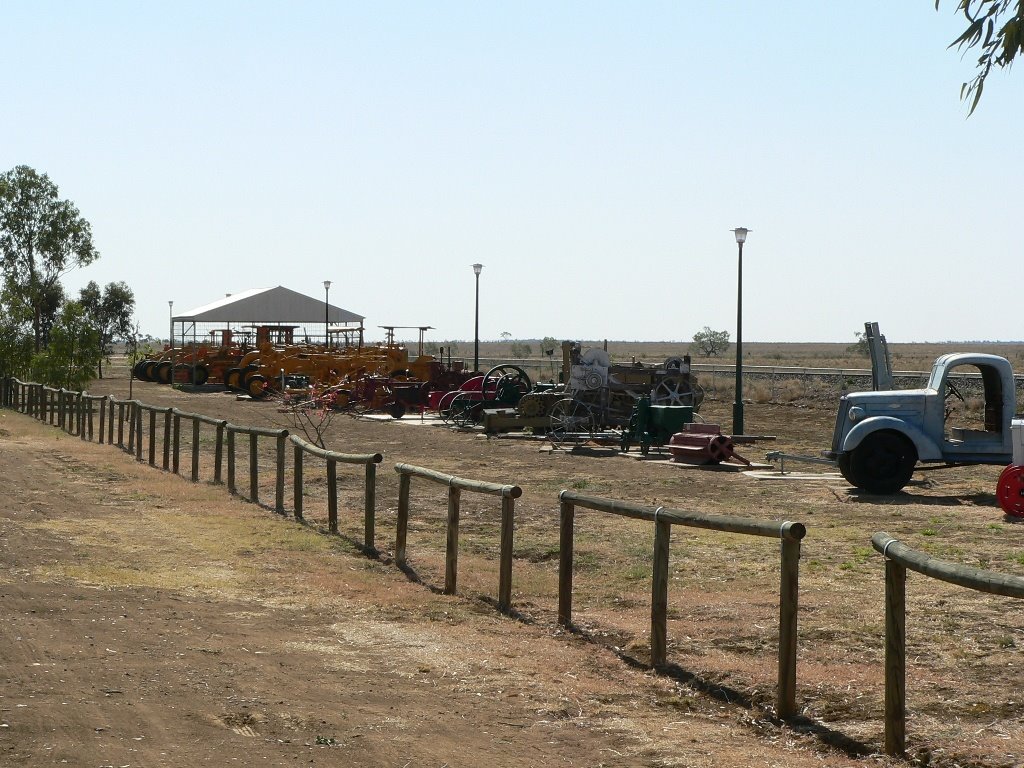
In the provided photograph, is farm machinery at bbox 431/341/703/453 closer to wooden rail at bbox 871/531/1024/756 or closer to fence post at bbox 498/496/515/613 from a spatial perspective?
fence post at bbox 498/496/515/613

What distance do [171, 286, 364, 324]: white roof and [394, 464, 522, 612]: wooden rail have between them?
5136 cm

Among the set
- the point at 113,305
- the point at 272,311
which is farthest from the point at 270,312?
the point at 113,305

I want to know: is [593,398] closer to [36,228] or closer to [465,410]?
[465,410]

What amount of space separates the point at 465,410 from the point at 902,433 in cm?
1600

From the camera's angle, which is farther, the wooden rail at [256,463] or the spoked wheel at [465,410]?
the spoked wheel at [465,410]

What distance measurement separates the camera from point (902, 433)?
680 inches

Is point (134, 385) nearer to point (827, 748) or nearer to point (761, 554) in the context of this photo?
point (761, 554)

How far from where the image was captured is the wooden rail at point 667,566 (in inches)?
257

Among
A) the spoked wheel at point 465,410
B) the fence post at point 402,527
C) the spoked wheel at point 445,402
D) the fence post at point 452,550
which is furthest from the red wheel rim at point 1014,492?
the spoked wheel at point 445,402

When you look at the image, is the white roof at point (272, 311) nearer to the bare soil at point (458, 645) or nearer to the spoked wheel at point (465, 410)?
the spoked wheel at point (465, 410)

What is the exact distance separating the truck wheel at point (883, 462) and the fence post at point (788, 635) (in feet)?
36.3

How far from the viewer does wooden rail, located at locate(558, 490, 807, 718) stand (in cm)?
654

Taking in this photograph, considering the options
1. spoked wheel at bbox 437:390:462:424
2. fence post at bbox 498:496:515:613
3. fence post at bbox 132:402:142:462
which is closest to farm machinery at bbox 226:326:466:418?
spoked wheel at bbox 437:390:462:424

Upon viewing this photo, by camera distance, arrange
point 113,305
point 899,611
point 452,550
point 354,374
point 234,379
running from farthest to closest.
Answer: point 113,305 < point 234,379 < point 354,374 < point 452,550 < point 899,611
